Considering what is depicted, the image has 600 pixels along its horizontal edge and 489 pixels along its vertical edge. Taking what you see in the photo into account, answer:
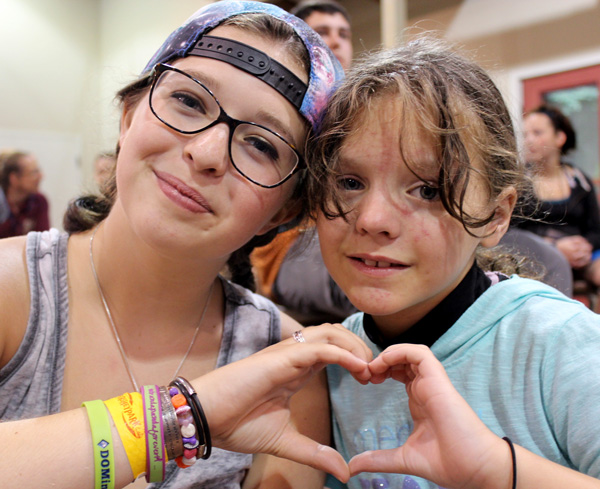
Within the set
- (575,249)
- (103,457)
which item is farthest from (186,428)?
(575,249)

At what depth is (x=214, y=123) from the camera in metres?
1.04

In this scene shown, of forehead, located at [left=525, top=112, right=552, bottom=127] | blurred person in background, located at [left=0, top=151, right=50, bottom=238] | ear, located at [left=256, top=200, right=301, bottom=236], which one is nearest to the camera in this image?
ear, located at [left=256, top=200, right=301, bottom=236]

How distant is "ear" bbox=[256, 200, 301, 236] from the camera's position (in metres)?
1.26

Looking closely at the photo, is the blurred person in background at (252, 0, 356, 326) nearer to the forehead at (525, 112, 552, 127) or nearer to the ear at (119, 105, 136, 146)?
the ear at (119, 105, 136, 146)

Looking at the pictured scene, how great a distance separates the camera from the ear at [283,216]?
1.26 m

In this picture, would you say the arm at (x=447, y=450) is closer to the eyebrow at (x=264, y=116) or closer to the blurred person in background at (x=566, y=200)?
the eyebrow at (x=264, y=116)

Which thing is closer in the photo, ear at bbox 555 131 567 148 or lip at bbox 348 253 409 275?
lip at bbox 348 253 409 275

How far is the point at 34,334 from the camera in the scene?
108 centimetres

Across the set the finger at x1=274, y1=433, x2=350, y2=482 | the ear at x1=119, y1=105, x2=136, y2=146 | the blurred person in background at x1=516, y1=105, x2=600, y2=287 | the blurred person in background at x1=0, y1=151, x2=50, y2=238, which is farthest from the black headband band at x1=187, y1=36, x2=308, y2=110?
the blurred person in background at x1=0, y1=151, x2=50, y2=238

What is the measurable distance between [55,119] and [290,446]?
10.3ft

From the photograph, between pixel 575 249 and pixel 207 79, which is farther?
pixel 575 249

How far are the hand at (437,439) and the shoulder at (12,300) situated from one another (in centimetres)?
70

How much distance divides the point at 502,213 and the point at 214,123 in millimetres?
623

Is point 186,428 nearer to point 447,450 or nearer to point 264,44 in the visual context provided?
point 447,450
